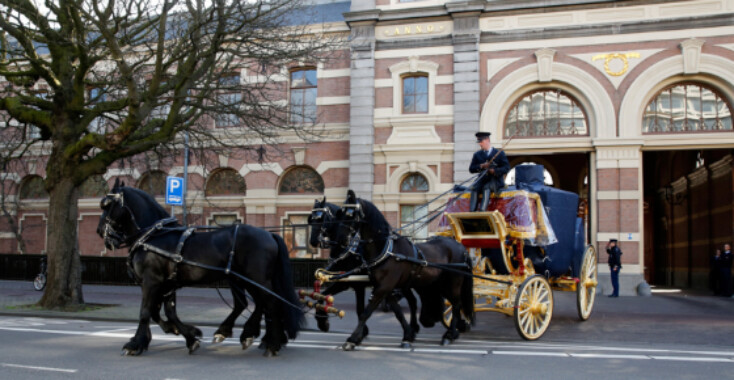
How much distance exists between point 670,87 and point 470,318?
14.3 metres

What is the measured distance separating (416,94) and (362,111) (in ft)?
6.68

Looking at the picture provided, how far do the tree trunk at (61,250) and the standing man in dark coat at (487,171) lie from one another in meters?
9.95

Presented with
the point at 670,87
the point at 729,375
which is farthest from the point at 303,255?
the point at 729,375

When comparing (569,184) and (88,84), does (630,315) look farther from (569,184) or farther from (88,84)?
(569,184)

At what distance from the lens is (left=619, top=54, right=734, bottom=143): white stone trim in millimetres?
19641

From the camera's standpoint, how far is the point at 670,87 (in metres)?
20.4

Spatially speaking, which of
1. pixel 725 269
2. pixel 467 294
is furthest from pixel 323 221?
pixel 725 269

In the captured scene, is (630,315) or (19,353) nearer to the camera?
(19,353)

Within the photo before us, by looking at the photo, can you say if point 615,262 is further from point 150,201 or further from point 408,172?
point 150,201

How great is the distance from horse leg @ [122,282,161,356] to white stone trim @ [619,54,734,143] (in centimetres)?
1664

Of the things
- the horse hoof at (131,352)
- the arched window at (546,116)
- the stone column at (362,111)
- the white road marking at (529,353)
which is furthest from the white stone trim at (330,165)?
the horse hoof at (131,352)

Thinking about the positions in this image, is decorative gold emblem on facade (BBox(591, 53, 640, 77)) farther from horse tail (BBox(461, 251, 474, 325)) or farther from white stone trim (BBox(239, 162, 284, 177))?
horse tail (BBox(461, 251, 474, 325))

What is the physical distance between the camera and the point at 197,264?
832 cm

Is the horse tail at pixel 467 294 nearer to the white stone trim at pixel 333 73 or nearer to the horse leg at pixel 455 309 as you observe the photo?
the horse leg at pixel 455 309
